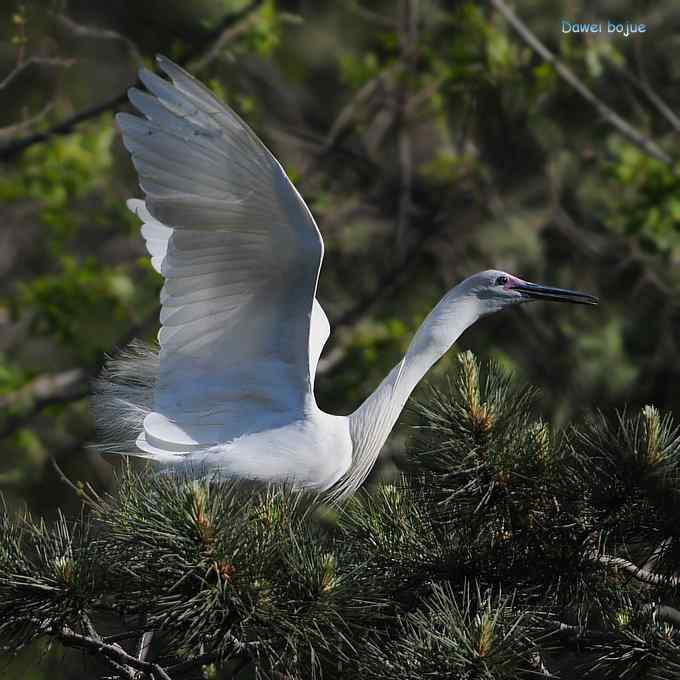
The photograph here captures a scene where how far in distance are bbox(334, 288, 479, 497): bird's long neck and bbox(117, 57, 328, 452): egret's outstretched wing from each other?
198 millimetres

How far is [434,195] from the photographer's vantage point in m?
6.23

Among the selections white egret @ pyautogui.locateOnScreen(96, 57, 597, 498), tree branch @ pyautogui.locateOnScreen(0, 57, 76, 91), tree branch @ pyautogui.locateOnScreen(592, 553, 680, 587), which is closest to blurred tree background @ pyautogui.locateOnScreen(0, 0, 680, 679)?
tree branch @ pyautogui.locateOnScreen(0, 57, 76, 91)

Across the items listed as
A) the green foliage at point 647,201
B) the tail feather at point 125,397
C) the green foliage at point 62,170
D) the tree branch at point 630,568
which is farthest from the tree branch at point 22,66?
the green foliage at point 647,201

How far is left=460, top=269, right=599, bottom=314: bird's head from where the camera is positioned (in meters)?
2.85

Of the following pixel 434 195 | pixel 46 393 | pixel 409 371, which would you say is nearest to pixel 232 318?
pixel 409 371

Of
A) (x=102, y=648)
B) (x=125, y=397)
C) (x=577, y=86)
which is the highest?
(x=577, y=86)

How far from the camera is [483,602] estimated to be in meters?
1.79

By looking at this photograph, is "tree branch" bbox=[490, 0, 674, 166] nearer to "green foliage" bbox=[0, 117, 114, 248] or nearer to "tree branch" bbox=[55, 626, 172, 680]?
"green foliage" bbox=[0, 117, 114, 248]

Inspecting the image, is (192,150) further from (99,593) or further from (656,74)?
(656,74)

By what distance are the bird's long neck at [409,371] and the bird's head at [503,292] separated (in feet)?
0.10

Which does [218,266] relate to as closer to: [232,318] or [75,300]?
[232,318]

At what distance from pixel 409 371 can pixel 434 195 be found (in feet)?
11.6

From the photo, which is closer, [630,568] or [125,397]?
[630,568]

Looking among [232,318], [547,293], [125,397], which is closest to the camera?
[232,318]
